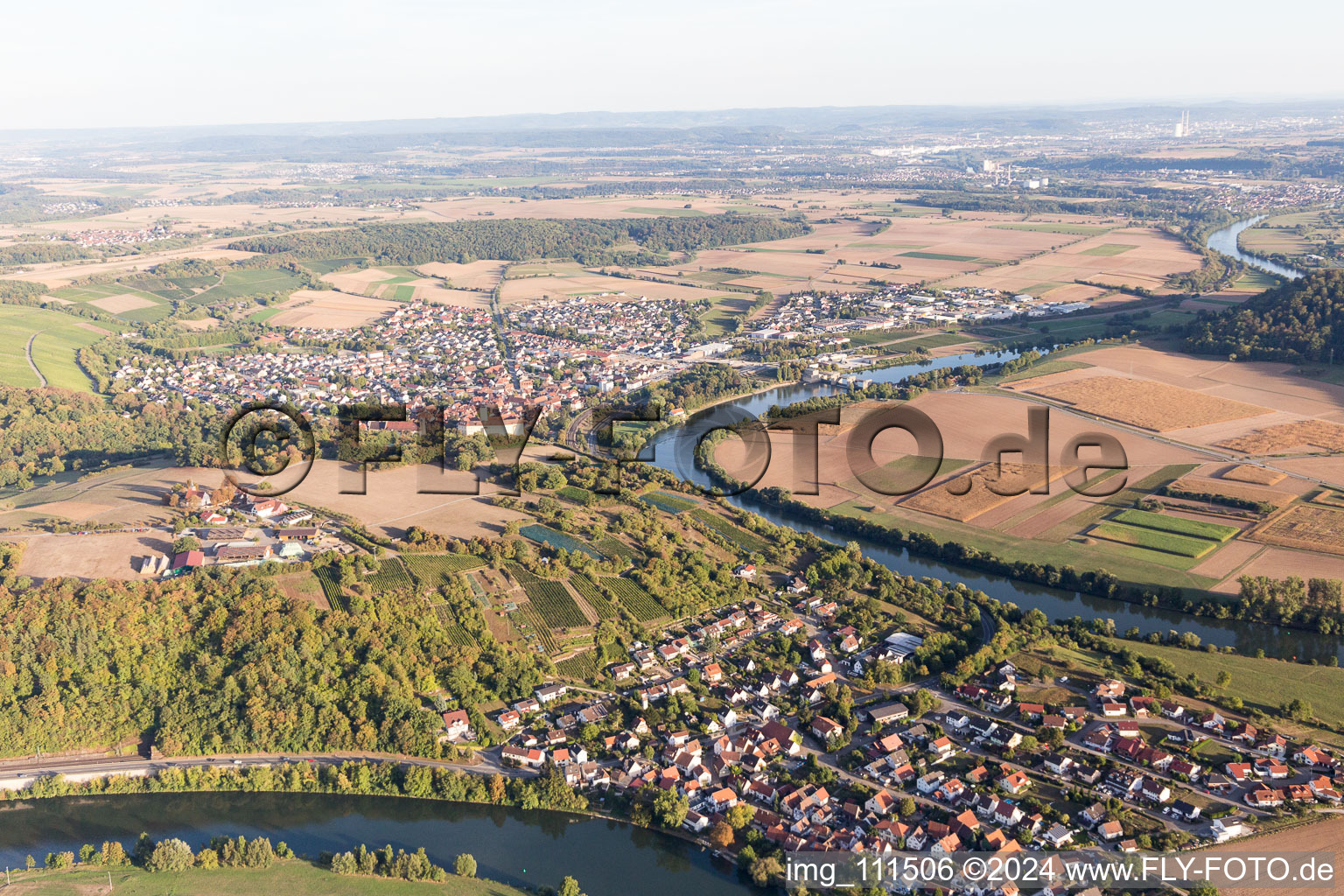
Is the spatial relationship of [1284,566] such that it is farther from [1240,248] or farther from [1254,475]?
[1240,248]

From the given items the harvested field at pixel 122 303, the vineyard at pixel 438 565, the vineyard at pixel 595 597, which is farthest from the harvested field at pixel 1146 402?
the harvested field at pixel 122 303

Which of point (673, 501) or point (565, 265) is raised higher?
point (565, 265)

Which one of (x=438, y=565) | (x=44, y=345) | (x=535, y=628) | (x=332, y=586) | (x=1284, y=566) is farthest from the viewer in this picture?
(x=44, y=345)

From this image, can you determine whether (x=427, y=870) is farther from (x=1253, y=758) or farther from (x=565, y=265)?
(x=565, y=265)

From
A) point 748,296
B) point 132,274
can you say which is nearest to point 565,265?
point 748,296

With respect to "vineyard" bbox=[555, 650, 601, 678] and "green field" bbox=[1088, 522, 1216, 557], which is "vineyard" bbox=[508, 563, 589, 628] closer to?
"vineyard" bbox=[555, 650, 601, 678]

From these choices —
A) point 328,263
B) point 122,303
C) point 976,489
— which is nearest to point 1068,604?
point 976,489

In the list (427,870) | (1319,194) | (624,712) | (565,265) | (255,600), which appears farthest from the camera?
(1319,194)
